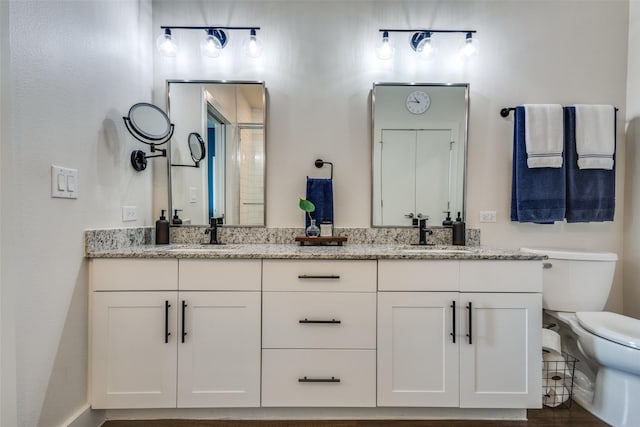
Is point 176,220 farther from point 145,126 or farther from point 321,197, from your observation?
point 321,197

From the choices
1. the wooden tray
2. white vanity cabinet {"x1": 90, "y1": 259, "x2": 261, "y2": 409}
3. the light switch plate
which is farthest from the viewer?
the wooden tray

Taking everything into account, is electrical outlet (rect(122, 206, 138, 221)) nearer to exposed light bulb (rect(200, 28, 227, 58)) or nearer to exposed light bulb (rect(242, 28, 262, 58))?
exposed light bulb (rect(200, 28, 227, 58))

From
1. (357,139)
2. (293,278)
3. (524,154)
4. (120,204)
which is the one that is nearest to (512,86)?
(524,154)

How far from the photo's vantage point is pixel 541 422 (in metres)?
1.57

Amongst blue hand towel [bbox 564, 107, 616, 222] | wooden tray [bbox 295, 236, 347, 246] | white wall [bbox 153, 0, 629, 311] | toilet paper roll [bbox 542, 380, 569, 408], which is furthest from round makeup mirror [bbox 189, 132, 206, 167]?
toilet paper roll [bbox 542, 380, 569, 408]

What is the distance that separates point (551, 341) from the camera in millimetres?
1682

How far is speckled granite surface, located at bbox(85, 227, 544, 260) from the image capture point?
59.0 inches

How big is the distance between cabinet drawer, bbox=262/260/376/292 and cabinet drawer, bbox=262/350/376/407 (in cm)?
31

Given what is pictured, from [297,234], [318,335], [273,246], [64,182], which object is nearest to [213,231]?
[273,246]

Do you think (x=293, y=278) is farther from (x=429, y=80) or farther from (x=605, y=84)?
(x=605, y=84)

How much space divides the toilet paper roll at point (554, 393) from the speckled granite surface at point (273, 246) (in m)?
0.75

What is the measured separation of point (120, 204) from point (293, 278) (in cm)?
105

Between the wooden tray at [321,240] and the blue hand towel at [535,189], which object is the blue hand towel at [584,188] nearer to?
the blue hand towel at [535,189]

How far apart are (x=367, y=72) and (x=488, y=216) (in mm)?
1219
